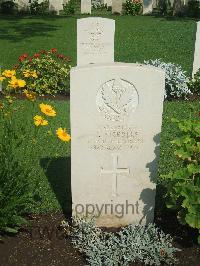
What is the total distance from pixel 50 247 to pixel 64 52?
1055 centimetres

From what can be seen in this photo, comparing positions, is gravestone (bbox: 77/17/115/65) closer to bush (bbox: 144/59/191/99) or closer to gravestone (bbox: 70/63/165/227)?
bush (bbox: 144/59/191/99)

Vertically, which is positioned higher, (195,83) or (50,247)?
(195,83)

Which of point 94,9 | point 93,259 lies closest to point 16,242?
point 93,259

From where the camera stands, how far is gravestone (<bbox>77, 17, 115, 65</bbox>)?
8.38 meters

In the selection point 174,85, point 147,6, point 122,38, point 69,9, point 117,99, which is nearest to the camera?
point 117,99

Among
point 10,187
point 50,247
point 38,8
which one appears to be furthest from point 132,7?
point 50,247

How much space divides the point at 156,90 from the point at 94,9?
24792 mm

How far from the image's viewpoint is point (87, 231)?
3.90m

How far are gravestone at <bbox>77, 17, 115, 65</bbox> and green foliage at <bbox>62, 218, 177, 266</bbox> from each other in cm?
517

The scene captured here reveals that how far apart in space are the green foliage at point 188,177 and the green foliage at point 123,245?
1.04 feet

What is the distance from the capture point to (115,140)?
3.88 meters

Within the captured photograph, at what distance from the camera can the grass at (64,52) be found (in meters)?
5.04

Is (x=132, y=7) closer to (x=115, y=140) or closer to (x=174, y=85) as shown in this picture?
(x=174, y=85)

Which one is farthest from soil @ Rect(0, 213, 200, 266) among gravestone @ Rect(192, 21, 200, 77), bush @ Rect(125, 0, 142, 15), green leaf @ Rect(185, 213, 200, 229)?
bush @ Rect(125, 0, 142, 15)
